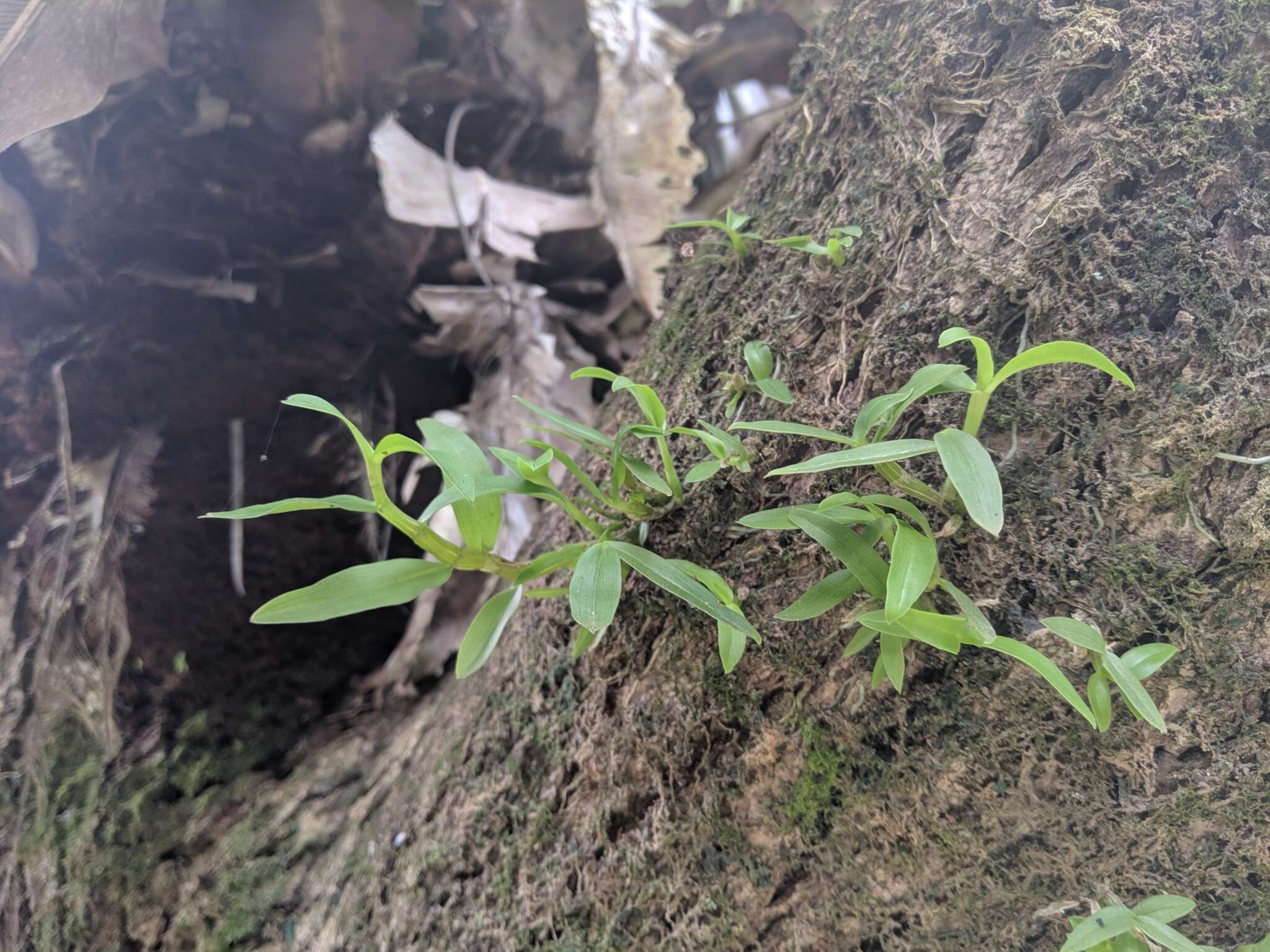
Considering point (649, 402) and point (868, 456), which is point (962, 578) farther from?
point (649, 402)

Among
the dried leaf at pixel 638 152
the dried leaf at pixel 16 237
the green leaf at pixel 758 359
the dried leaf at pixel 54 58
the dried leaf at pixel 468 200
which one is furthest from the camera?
the dried leaf at pixel 638 152

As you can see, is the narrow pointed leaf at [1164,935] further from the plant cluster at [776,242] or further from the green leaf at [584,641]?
the plant cluster at [776,242]

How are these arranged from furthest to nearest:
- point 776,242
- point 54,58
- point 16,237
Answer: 1. point 16,237
2. point 54,58
3. point 776,242

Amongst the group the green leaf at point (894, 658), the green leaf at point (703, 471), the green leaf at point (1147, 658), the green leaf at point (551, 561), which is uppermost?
the green leaf at point (703, 471)

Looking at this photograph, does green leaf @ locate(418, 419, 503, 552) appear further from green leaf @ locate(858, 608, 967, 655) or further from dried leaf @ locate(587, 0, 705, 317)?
dried leaf @ locate(587, 0, 705, 317)

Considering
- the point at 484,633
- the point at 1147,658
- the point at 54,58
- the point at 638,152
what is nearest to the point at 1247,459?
the point at 1147,658

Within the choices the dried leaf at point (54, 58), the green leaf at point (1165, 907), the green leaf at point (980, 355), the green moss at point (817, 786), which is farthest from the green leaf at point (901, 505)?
the dried leaf at point (54, 58)
